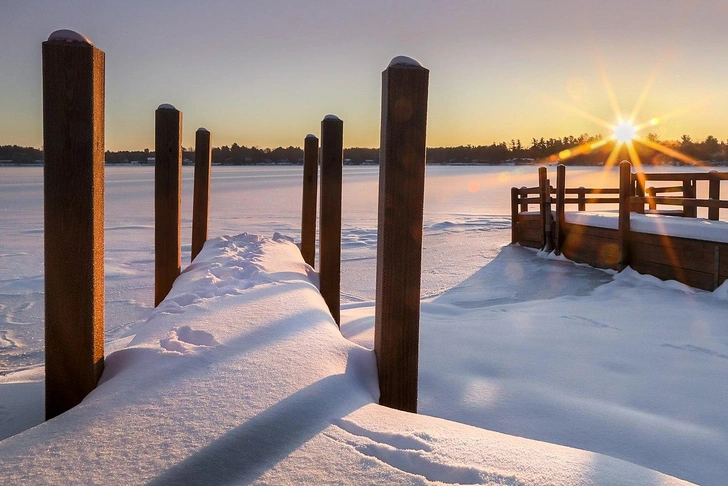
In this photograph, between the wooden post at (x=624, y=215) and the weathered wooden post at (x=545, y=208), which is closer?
the wooden post at (x=624, y=215)

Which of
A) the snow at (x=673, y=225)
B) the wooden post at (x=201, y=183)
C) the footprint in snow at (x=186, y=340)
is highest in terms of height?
the wooden post at (x=201, y=183)

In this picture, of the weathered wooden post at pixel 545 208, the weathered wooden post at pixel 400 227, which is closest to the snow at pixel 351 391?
the weathered wooden post at pixel 400 227

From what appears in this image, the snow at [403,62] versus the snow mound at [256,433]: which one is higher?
the snow at [403,62]

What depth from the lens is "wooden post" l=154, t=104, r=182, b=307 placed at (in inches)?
161

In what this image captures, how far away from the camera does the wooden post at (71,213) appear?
1.85 metres

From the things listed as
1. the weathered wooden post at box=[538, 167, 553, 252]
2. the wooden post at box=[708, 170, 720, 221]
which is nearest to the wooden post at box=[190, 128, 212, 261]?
the wooden post at box=[708, 170, 720, 221]

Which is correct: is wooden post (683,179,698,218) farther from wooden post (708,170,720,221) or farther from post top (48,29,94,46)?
post top (48,29,94,46)

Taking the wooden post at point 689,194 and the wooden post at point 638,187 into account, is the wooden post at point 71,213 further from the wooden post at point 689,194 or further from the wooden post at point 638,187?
the wooden post at point 689,194

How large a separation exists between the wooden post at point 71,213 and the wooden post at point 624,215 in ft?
27.7

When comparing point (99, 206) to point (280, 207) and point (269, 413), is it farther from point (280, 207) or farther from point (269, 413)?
point (280, 207)

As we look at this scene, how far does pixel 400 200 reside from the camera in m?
2.21

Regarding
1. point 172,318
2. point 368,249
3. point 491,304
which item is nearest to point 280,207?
point 368,249

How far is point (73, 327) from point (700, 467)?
8.37 feet

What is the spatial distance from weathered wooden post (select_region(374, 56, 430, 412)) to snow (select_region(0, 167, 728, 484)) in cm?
13
